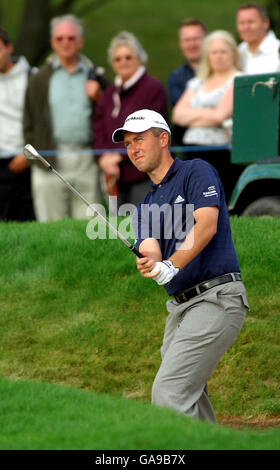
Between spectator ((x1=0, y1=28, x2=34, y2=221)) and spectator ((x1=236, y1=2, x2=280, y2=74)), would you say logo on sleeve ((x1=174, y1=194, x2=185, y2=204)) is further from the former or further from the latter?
spectator ((x1=0, y1=28, x2=34, y2=221))

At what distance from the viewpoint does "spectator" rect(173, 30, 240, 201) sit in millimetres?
10172

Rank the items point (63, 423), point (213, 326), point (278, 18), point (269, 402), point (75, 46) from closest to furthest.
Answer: point (63, 423), point (213, 326), point (269, 402), point (75, 46), point (278, 18)

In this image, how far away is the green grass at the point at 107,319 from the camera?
27.2 feet

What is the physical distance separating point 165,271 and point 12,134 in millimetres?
6632

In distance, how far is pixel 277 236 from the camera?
→ 9.27 meters

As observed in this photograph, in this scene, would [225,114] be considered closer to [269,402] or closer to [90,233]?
[90,233]

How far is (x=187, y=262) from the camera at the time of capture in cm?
567

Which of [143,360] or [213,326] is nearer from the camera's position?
[213,326]

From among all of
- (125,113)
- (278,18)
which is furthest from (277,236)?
(278,18)

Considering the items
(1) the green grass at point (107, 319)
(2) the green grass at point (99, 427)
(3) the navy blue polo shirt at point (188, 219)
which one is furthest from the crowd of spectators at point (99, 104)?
(2) the green grass at point (99, 427)

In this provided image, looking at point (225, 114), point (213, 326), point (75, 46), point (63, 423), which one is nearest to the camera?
point (63, 423)

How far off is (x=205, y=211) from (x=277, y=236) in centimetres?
369

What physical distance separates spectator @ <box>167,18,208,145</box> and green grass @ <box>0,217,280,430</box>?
2.33m

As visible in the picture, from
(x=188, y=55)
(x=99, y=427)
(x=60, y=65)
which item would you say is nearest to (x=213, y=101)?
(x=188, y=55)
